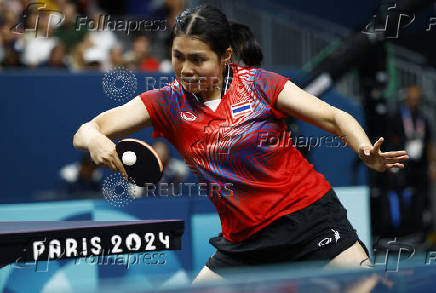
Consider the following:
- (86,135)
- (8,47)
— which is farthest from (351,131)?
(8,47)

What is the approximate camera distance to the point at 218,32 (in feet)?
8.70

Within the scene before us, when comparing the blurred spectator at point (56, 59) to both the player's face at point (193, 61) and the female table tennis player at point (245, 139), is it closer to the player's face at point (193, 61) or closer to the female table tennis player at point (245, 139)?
the female table tennis player at point (245, 139)

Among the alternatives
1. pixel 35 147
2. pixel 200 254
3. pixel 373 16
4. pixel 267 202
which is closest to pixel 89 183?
pixel 35 147

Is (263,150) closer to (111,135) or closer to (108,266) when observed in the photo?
(111,135)

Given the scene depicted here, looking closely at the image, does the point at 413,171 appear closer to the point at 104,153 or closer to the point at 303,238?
the point at 303,238

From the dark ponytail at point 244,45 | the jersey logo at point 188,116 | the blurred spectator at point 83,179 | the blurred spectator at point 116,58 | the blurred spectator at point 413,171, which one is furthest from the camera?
the blurred spectator at point 116,58

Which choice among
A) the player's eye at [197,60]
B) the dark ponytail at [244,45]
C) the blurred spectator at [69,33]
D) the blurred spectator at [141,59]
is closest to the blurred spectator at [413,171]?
the blurred spectator at [141,59]

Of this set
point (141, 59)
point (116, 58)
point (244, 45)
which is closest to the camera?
point (244, 45)

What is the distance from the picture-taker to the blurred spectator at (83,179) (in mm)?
5613

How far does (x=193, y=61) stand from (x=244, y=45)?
15.5 inches

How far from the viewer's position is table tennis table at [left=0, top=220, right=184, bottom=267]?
250 cm

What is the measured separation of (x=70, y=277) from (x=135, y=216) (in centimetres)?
62

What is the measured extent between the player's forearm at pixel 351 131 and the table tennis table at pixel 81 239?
2.80 feet

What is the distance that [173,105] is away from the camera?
2746mm
